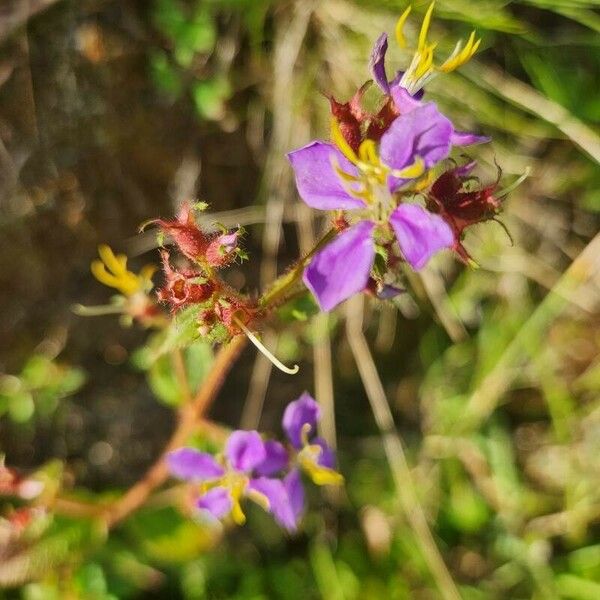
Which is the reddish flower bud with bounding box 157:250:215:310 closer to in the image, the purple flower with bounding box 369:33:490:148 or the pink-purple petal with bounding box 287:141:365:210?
the pink-purple petal with bounding box 287:141:365:210

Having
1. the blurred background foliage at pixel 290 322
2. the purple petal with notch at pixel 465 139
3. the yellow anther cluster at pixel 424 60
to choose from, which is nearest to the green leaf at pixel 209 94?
the blurred background foliage at pixel 290 322

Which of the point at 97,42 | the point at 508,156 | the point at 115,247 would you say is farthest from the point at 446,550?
the point at 97,42

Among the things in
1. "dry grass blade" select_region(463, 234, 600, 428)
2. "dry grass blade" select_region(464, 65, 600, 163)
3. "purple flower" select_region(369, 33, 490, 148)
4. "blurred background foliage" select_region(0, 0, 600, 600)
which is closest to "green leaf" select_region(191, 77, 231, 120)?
"blurred background foliage" select_region(0, 0, 600, 600)

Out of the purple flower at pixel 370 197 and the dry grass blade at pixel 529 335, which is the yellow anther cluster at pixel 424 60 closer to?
the purple flower at pixel 370 197

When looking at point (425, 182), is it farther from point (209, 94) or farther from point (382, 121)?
point (209, 94)

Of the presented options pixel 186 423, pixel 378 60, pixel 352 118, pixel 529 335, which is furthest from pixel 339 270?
pixel 529 335

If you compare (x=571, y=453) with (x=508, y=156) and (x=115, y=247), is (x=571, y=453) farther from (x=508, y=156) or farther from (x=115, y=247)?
(x=115, y=247)

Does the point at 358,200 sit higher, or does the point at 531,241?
the point at 358,200
